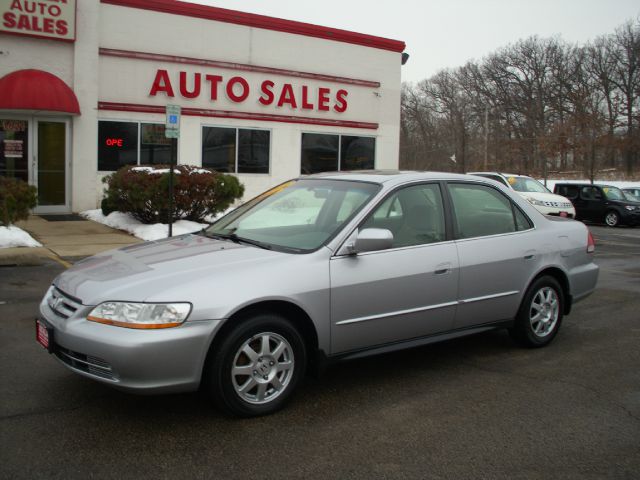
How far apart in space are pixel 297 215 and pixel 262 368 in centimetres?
147

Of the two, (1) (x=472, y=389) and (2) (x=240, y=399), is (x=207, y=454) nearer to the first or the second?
(2) (x=240, y=399)

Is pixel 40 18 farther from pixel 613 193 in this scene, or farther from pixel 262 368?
pixel 613 193

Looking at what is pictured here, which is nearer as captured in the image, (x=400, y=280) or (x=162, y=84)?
(x=400, y=280)

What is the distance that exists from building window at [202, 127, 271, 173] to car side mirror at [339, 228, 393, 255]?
1547 cm

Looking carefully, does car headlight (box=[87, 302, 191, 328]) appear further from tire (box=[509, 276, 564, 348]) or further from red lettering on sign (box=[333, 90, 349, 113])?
red lettering on sign (box=[333, 90, 349, 113])

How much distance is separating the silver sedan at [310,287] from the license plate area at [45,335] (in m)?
0.02

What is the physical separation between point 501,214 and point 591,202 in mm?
19435

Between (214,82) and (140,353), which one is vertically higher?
(214,82)

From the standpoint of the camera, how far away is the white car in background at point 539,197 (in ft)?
64.0

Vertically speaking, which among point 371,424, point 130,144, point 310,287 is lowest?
point 371,424

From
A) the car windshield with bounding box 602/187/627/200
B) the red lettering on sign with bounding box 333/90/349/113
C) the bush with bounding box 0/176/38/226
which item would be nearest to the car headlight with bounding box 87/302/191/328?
the bush with bounding box 0/176/38/226

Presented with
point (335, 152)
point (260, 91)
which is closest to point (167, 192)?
point (260, 91)

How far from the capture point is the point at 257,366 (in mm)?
4023

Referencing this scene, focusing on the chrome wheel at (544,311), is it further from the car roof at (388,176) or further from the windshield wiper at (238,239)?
the windshield wiper at (238,239)
